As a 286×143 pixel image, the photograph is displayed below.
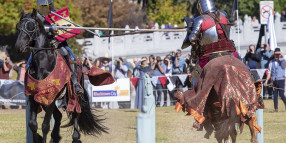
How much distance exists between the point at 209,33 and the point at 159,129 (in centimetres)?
552

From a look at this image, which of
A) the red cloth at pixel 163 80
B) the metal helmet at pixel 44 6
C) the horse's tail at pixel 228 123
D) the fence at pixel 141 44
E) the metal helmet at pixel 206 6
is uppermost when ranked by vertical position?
the fence at pixel 141 44

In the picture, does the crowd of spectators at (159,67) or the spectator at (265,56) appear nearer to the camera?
the crowd of spectators at (159,67)

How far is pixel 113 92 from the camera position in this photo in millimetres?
22562

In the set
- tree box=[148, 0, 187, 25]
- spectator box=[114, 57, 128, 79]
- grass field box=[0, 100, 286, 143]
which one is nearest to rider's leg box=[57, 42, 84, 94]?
grass field box=[0, 100, 286, 143]

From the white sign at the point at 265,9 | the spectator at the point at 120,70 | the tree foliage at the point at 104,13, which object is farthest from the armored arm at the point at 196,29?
the tree foliage at the point at 104,13

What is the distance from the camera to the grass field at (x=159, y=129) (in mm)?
13344

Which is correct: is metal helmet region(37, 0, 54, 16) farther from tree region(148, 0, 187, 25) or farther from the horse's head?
tree region(148, 0, 187, 25)

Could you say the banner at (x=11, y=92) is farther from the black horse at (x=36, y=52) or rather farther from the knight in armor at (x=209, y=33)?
the knight in armor at (x=209, y=33)

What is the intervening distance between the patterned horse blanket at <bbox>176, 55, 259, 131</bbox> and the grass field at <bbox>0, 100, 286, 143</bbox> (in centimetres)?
65

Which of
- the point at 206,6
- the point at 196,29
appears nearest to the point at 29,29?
the point at 196,29

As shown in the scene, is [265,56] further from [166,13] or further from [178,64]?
[166,13]

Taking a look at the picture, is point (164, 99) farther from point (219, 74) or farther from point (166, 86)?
point (219, 74)

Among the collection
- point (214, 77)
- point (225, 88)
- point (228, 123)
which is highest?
point (214, 77)

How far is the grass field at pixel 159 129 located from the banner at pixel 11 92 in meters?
1.12
